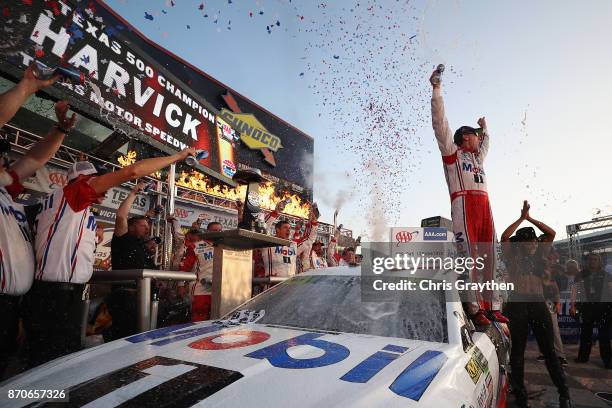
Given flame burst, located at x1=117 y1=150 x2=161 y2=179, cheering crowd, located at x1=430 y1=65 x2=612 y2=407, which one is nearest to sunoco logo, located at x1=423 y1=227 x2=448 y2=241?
flame burst, located at x1=117 y1=150 x2=161 y2=179

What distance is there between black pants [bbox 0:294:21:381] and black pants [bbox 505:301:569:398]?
4046 mm

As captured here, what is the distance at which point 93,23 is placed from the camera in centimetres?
945

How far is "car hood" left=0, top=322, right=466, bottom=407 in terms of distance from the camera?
1240 millimetres

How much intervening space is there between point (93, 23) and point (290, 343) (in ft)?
35.8

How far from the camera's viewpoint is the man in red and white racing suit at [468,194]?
10.5 ft

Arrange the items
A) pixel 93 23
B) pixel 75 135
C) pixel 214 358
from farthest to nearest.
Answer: pixel 75 135 → pixel 93 23 → pixel 214 358

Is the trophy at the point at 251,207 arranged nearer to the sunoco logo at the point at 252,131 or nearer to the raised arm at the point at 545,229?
the raised arm at the point at 545,229

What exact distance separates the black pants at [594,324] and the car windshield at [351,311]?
5.65 metres

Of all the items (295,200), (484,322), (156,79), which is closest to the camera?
(484,322)

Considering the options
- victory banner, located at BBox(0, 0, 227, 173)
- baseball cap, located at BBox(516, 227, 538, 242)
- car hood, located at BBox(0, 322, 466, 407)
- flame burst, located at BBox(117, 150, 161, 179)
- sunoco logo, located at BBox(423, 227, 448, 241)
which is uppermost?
victory banner, located at BBox(0, 0, 227, 173)

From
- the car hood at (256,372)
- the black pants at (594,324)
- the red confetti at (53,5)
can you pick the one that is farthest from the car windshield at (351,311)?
the red confetti at (53,5)

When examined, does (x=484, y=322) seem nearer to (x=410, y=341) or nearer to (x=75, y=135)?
(x=410, y=341)

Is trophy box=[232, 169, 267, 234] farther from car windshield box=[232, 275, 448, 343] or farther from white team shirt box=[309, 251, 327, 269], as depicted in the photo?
white team shirt box=[309, 251, 327, 269]

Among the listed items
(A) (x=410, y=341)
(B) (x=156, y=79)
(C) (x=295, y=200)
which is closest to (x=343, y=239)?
(C) (x=295, y=200)
